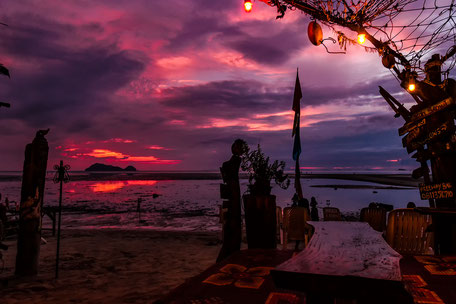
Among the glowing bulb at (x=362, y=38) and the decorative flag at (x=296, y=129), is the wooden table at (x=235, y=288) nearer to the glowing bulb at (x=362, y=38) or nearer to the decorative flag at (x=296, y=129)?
the glowing bulb at (x=362, y=38)

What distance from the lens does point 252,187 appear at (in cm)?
559

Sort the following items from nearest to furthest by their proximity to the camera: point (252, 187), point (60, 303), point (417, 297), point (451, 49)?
point (417, 297) → point (60, 303) → point (451, 49) → point (252, 187)

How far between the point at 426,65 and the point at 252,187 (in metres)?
3.86

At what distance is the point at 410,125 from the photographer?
17.5ft

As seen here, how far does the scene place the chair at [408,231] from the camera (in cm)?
516

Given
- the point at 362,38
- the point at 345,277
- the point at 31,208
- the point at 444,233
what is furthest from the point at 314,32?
the point at 31,208

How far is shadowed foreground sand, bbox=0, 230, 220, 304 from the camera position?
4.77 metres

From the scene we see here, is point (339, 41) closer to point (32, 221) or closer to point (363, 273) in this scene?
point (363, 273)

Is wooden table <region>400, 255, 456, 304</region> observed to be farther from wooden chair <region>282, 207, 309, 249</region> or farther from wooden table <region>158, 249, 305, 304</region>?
wooden chair <region>282, 207, 309, 249</region>

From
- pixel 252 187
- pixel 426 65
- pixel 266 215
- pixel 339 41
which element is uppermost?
pixel 339 41

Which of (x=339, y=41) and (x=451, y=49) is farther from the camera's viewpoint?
(x=339, y=41)

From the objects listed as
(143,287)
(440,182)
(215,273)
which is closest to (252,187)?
(215,273)

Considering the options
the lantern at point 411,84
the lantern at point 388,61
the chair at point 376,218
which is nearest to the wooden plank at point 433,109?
the lantern at point 411,84

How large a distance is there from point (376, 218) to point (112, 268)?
5835 mm
